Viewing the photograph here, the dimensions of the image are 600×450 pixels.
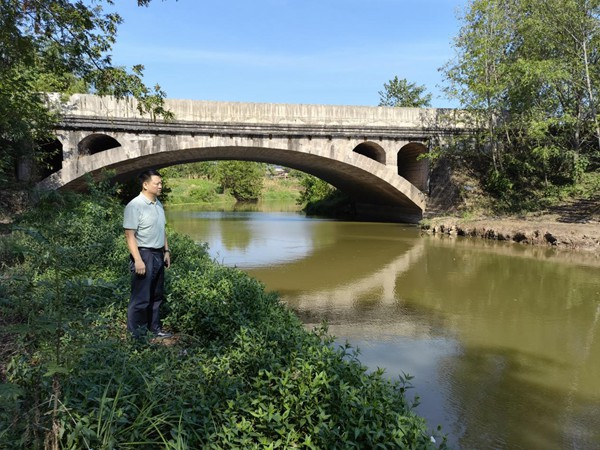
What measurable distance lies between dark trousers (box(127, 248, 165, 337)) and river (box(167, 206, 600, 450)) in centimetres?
223

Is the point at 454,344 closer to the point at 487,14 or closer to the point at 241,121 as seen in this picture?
the point at 241,121

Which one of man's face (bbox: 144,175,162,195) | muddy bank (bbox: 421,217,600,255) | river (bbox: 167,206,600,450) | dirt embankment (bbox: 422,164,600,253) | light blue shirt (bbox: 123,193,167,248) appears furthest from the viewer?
dirt embankment (bbox: 422,164,600,253)

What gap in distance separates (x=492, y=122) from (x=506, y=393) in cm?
1605

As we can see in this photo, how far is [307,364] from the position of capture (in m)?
2.61

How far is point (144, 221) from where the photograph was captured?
12.2 ft

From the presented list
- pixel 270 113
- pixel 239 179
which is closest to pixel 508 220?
pixel 270 113

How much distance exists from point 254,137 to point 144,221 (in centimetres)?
1357

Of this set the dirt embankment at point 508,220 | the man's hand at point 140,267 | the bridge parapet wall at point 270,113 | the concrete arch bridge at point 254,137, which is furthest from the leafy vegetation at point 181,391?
the bridge parapet wall at point 270,113

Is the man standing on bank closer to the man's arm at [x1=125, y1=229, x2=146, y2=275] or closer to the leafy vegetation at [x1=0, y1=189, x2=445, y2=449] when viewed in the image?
the man's arm at [x1=125, y1=229, x2=146, y2=275]

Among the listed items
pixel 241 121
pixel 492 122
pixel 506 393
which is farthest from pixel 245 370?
pixel 492 122

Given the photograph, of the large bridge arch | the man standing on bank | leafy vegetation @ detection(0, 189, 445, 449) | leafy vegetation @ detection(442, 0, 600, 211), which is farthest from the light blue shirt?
leafy vegetation @ detection(442, 0, 600, 211)

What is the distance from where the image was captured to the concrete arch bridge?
1520cm

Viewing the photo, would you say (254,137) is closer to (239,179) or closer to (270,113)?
(270,113)

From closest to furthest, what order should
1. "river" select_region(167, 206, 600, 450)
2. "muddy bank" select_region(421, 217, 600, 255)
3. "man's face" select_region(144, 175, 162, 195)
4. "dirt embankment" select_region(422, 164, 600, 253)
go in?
"river" select_region(167, 206, 600, 450)
"man's face" select_region(144, 175, 162, 195)
"muddy bank" select_region(421, 217, 600, 255)
"dirt embankment" select_region(422, 164, 600, 253)
